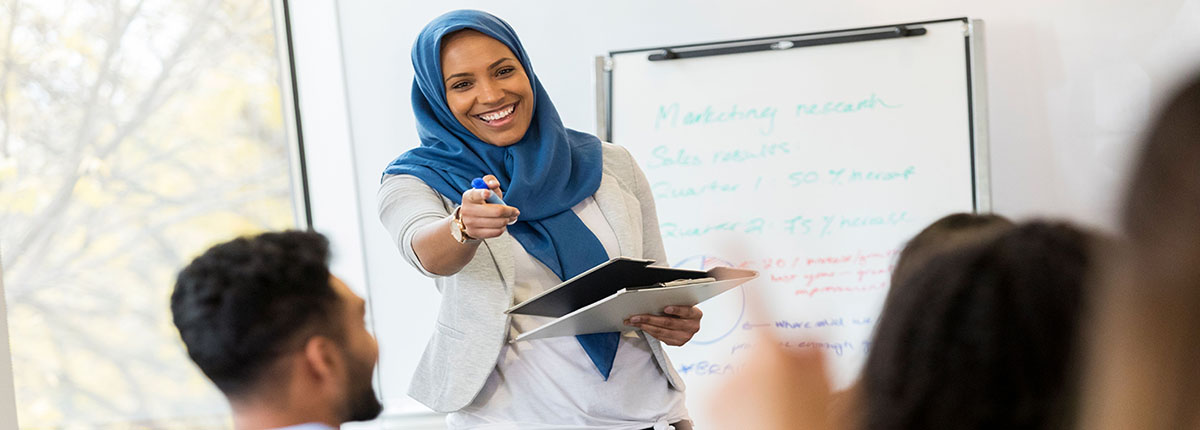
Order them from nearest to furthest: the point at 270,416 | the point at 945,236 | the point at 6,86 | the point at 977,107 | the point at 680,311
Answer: the point at 945,236 → the point at 270,416 → the point at 680,311 → the point at 6,86 → the point at 977,107

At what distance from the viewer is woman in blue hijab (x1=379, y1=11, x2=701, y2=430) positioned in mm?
1675

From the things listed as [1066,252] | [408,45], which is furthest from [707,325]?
[1066,252]

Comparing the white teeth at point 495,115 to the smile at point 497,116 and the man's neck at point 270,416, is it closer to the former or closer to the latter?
the smile at point 497,116

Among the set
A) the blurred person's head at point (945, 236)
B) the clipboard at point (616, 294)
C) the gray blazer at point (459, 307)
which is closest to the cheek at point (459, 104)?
the gray blazer at point (459, 307)

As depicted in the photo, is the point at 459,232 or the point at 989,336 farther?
the point at 459,232

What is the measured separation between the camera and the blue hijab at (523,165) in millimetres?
1745

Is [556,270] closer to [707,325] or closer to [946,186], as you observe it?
[707,325]

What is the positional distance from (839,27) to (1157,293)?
2.14m

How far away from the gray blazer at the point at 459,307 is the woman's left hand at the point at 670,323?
0.07 m

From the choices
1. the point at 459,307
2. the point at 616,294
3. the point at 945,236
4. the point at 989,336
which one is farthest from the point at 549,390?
the point at 989,336

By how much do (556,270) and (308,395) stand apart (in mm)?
556

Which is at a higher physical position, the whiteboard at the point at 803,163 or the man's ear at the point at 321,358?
the whiteboard at the point at 803,163

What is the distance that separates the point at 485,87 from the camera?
1778 millimetres

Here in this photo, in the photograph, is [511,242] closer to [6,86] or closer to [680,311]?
[680,311]
